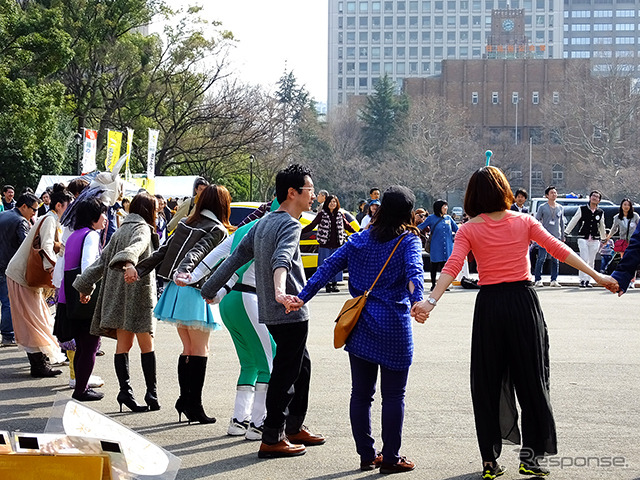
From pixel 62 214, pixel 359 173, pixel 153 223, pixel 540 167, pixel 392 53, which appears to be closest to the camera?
pixel 153 223

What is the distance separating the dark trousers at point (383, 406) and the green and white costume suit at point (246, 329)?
102cm

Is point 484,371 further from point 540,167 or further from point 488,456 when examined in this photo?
point 540,167

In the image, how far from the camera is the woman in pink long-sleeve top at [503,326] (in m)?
5.67

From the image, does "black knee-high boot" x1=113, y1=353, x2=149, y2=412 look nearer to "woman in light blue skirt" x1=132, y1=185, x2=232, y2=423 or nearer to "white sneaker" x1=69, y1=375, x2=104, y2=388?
"woman in light blue skirt" x1=132, y1=185, x2=232, y2=423

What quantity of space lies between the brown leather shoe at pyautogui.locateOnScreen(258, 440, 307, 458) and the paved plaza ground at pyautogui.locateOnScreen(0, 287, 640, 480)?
76mm

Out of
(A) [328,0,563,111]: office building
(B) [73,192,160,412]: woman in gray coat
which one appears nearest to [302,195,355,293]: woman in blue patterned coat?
(B) [73,192,160,412]: woman in gray coat

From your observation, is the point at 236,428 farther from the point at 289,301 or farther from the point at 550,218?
the point at 550,218

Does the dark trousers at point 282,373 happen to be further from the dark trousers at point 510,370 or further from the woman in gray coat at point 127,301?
the woman in gray coat at point 127,301

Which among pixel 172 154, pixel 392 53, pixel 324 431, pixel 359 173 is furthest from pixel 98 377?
pixel 392 53

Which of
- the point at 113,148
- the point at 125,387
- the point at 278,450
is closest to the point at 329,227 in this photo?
the point at 125,387

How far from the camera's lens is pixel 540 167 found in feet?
362

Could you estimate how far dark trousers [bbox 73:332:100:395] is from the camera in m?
8.22

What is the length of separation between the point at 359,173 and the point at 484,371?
283 feet

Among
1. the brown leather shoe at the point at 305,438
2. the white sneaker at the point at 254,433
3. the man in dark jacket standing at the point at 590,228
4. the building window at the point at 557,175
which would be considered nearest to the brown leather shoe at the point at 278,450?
the brown leather shoe at the point at 305,438
